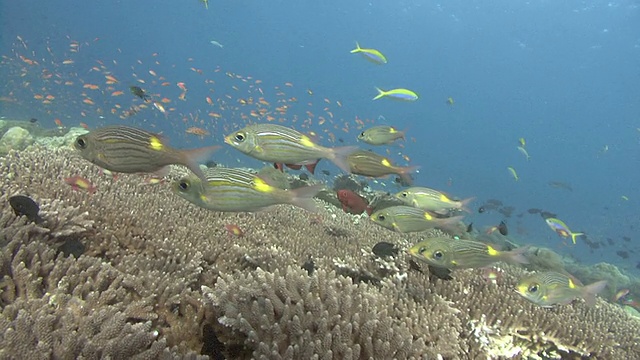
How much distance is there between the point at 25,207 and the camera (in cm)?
366

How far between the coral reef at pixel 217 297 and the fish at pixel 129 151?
1.11 meters

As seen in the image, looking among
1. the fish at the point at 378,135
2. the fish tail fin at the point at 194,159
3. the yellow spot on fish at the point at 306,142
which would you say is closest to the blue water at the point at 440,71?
the fish at the point at 378,135

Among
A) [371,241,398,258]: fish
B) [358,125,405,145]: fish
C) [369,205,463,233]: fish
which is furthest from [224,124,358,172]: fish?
[358,125,405,145]: fish

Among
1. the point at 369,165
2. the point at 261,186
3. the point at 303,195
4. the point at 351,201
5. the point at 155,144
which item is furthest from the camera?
the point at 351,201

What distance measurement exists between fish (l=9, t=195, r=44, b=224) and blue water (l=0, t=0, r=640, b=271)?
43548mm

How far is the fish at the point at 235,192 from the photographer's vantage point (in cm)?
311

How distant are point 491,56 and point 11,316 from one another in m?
114

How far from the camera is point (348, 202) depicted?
6387mm

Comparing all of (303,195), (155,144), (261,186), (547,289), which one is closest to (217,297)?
(261,186)

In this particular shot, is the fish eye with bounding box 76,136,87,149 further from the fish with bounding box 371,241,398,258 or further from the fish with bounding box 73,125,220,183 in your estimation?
the fish with bounding box 371,241,398,258

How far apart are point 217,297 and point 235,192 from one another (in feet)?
3.26

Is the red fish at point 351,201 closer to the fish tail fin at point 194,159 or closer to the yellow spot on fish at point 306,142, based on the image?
the yellow spot on fish at point 306,142

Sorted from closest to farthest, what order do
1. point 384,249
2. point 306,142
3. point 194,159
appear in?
point 194,159 → point 306,142 → point 384,249

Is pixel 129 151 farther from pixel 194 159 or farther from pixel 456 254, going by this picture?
pixel 456 254
